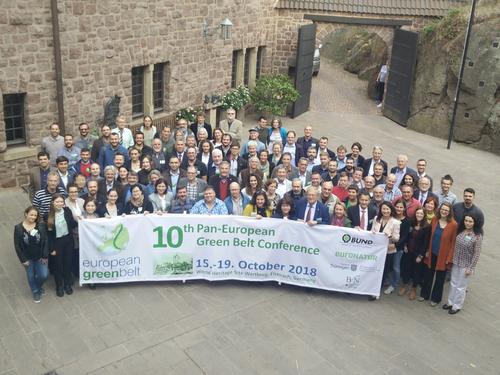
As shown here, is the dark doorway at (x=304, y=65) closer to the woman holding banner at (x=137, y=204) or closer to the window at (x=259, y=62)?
the window at (x=259, y=62)

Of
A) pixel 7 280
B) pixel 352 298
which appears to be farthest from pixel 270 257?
pixel 7 280

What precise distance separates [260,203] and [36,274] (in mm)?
3500

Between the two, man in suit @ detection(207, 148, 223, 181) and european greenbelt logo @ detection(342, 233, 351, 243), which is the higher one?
man in suit @ detection(207, 148, 223, 181)

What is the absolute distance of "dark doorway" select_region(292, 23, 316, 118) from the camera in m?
Answer: 20.4

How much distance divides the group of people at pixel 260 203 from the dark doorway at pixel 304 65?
33.7 feet

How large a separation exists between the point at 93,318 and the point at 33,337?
0.86 m

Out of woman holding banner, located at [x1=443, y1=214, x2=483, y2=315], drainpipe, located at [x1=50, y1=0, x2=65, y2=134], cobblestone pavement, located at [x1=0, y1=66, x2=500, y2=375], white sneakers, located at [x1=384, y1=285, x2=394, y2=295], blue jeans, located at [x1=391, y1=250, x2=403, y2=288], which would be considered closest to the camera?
cobblestone pavement, located at [x1=0, y1=66, x2=500, y2=375]

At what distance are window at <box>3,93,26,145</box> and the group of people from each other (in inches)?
75.3

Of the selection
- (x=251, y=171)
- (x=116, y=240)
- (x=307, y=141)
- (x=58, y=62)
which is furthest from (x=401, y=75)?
(x=116, y=240)

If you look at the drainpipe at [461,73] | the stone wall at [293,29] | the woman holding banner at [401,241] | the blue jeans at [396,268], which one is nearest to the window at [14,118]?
the woman holding banner at [401,241]

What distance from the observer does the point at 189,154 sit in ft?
35.3

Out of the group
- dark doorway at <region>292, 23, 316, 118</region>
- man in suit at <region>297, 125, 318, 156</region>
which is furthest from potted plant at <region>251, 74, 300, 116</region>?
man in suit at <region>297, 125, 318, 156</region>

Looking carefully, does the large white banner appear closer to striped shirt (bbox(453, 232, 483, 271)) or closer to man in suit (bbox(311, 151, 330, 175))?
striped shirt (bbox(453, 232, 483, 271))

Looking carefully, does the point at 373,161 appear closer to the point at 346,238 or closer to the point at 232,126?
the point at 346,238
